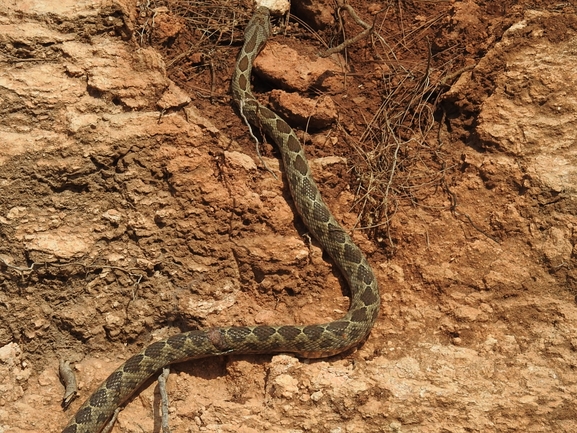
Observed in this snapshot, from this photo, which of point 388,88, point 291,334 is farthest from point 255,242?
point 388,88

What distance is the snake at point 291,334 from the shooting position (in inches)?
213

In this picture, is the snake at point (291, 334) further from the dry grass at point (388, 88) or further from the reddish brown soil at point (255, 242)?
the dry grass at point (388, 88)

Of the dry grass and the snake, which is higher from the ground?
the dry grass

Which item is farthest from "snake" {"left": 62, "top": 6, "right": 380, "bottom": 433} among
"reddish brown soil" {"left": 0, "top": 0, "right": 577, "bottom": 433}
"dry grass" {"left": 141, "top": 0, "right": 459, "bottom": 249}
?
"dry grass" {"left": 141, "top": 0, "right": 459, "bottom": 249}

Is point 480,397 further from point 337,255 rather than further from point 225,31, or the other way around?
point 225,31

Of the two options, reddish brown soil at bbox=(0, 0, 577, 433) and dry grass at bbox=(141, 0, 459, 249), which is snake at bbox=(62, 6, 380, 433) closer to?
reddish brown soil at bbox=(0, 0, 577, 433)

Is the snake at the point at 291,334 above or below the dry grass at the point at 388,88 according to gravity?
below

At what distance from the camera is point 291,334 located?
18.6 feet

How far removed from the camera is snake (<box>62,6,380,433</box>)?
5.42 m

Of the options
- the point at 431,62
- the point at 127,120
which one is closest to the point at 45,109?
the point at 127,120

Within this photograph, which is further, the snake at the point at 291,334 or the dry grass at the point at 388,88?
the dry grass at the point at 388,88

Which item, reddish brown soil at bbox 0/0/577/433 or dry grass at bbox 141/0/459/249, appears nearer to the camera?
reddish brown soil at bbox 0/0/577/433

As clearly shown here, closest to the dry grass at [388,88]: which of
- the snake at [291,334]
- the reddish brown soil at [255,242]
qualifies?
the reddish brown soil at [255,242]

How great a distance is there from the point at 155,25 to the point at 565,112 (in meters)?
4.29
